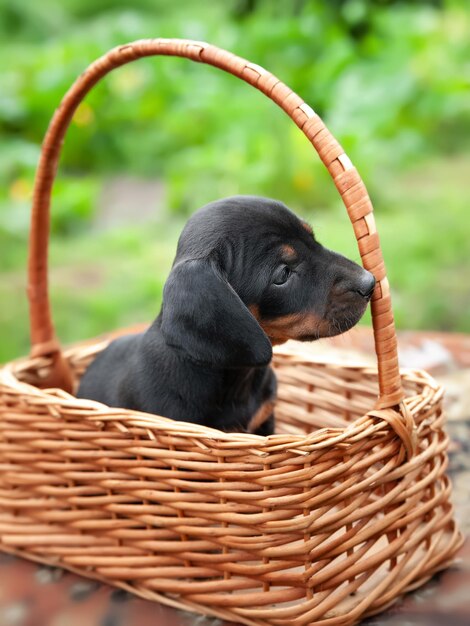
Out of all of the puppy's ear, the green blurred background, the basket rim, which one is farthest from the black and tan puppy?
the green blurred background

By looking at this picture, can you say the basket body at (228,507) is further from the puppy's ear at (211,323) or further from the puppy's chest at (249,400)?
the puppy's chest at (249,400)

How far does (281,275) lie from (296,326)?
0.51ft

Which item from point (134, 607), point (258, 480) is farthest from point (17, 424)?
point (258, 480)

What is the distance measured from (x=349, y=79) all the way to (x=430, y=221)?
5.58 feet

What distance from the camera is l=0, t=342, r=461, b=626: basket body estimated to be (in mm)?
2107

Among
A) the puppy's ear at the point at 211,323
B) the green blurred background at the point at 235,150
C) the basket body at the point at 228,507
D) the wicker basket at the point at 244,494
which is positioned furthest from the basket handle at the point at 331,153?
the green blurred background at the point at 235,150

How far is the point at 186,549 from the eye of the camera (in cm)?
224

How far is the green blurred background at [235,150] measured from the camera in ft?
19.7

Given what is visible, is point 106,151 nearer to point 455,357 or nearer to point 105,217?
point 105,217

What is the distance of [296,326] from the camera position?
244 centimetres

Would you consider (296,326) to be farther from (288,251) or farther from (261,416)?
(261,416)

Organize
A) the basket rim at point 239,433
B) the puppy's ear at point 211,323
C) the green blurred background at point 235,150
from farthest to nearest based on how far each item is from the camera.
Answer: the green blurred background at point 235,150
the puppy's ear at point 211,323
the basket rim at point 239,433

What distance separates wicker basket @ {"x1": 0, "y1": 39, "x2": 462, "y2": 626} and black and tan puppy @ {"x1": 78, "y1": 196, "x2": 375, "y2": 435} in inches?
8.9

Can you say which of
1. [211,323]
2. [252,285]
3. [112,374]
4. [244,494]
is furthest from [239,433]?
[112,374]
